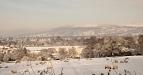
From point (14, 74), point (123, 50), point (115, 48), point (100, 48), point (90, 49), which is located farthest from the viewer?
point (90, 49)

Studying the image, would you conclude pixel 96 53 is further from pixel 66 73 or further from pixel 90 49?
pixel 66 73

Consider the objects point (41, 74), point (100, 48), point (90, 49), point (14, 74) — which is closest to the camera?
point (41, 74)

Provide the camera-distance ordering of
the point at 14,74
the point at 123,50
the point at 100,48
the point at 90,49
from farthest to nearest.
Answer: the point at 90,49
the point at 100,48
the point at 123,50
the point at 14,74

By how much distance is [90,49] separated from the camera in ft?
108

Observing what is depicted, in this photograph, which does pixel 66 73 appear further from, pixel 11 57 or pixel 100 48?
pixel 100 48

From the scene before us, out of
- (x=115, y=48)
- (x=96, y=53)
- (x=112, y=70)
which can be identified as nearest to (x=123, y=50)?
(x=115, y=48)

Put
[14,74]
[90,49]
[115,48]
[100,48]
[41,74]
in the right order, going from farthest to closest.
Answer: [90,49], [100,48], [115,48], [14,74], [41,74]

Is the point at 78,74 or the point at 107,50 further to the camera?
the point at 107,50

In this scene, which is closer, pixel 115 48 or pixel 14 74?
pixel 14 74

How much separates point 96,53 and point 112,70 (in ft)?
61.4

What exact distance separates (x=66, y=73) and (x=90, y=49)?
22.6 m

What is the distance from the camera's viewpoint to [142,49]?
97.8 feet

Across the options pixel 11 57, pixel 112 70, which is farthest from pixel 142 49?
pixel 112 70

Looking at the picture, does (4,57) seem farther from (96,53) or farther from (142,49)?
(142,49)
